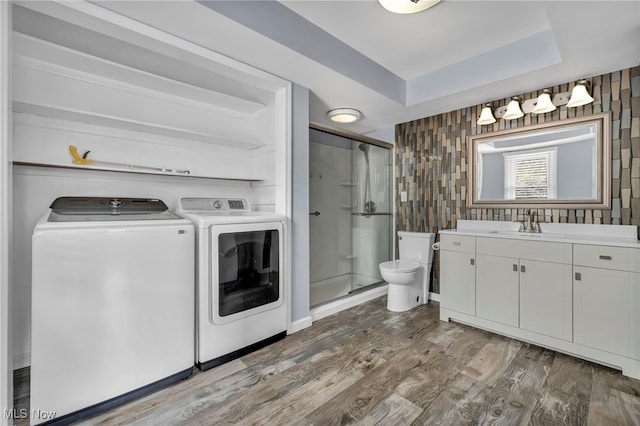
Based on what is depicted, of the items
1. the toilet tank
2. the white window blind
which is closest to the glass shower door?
the toilet tank

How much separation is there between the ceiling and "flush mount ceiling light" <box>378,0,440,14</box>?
0.45 ft

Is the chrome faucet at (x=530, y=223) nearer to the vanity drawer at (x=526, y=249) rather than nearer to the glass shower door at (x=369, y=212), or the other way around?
the vanity drawer at (x=526, y=249)

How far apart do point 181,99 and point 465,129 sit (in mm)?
2777

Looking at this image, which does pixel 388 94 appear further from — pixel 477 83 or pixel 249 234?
pixel 249 234

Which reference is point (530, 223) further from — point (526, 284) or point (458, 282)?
point (458, 282)

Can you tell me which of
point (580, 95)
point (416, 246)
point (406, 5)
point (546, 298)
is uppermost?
point (406, 5)

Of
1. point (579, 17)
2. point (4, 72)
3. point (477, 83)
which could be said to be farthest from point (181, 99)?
point (579, 17)

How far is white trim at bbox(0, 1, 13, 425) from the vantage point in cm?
129

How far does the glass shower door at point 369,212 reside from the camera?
11.7ft

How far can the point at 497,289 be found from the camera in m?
2.37

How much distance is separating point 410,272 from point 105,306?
2.44m

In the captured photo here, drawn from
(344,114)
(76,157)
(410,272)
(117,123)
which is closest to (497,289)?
(410,272)

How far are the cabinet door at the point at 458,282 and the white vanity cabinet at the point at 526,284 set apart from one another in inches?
2.1

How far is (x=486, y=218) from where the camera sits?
2.89 m
